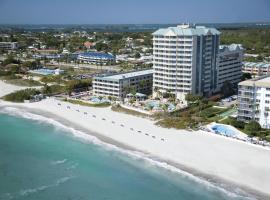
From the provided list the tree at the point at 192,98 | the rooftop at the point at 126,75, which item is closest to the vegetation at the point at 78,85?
the rooftop at the point at 126,75

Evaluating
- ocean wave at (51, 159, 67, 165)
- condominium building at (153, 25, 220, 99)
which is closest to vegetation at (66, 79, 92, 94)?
condominium building at (153, 25, 220, 99)

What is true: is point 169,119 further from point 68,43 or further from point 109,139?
point 68,43

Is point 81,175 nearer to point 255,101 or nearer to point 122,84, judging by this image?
point 255,101

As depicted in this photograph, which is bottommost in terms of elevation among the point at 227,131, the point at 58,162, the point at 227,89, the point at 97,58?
the point at 58,162

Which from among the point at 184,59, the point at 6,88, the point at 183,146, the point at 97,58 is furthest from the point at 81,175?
the point at 97,58

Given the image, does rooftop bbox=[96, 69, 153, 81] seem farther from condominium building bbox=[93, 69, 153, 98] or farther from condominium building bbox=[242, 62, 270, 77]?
condominium building bbox=[242, 62, 270, 77]

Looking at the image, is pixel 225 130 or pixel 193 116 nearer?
pixel 225 130

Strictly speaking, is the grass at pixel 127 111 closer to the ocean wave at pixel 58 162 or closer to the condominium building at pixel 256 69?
the ocean wave at pixel 58 162
